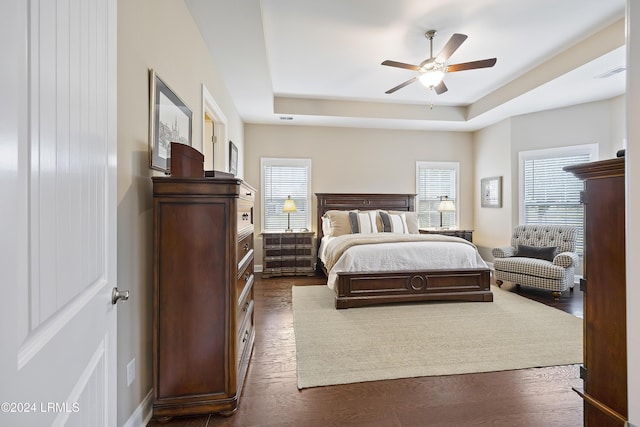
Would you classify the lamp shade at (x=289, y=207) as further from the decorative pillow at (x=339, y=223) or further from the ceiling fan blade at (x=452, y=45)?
the ceiling fan blade at (x=452, y=45)

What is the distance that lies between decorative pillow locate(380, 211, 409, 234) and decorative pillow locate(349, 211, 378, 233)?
0.52ft

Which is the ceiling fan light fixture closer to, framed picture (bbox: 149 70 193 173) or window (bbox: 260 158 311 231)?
framed picture (bbox: 149 70 193 173)

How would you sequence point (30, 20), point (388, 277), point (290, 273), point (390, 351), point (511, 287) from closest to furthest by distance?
point (30, 20) → point (390, 351) → point (388, 277) → point (511, 287) → point (290, 273)

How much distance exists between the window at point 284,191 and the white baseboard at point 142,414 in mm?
3906

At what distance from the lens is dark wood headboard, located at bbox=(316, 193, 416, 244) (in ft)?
17.8

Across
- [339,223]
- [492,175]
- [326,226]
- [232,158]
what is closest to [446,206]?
[492,175]

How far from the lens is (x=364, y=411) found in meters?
1.71

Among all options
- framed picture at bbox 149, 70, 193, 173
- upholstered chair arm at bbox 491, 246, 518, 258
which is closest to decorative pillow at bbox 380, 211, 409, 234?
upholstered chair arm at bbox 491, 246, 518, 258

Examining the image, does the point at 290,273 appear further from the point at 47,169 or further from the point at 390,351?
the point at 47,169

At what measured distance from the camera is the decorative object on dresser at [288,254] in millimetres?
4973

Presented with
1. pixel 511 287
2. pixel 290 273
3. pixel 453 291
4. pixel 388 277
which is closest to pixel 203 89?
pixel 388 277

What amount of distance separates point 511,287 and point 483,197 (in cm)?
207

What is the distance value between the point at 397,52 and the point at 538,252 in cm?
353

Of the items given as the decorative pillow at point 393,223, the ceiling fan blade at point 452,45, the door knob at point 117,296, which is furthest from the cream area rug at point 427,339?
the ceiling fan blade at point 452,45
